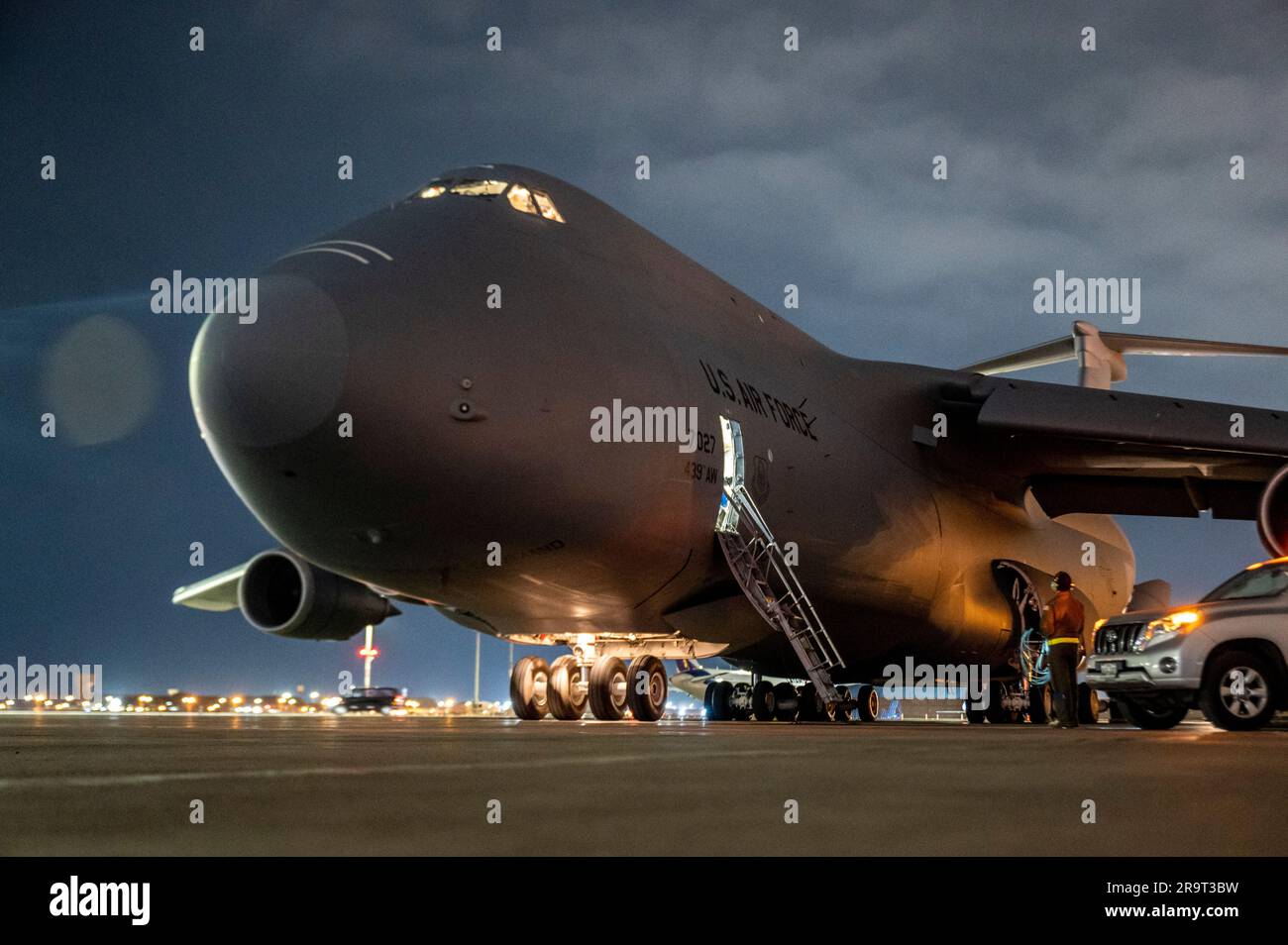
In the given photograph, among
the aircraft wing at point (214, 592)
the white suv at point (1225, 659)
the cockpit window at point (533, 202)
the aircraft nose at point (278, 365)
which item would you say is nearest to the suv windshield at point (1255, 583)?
the white suv at point (1225, 659)

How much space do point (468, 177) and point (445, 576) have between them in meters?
3.61

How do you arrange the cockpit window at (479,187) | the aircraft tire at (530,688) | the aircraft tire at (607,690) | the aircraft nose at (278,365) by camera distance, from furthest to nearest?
the aircraft tire at (530,688) → the aircraft tire at (607,690) → the cockpit window at (479,187) → the aircraft nose at (278,365)

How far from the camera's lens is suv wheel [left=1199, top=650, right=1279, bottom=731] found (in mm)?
8508

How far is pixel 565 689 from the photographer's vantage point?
38.0 ft

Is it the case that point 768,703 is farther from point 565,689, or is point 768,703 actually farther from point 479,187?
point 479,187

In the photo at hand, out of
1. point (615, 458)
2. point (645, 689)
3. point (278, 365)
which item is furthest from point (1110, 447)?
point (278, 365)

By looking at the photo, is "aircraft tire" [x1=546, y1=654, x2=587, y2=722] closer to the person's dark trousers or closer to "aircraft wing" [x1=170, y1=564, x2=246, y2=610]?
the person's dark trousers

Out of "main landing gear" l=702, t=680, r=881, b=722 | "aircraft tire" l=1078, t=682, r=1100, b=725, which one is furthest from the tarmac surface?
"aircraft tire" l=1078, t=682, r=1100, b=725

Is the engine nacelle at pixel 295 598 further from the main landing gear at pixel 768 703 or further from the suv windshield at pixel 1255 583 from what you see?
the suv windshield at pixel 1255 583

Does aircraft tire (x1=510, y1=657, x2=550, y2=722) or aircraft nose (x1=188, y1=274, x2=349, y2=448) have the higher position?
aircraft nose (x1=188, y1=274, x2=349, y2=448)

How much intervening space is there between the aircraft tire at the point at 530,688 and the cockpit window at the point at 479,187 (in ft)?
14.3

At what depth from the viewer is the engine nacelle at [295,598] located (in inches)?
511

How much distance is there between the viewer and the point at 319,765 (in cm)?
431
